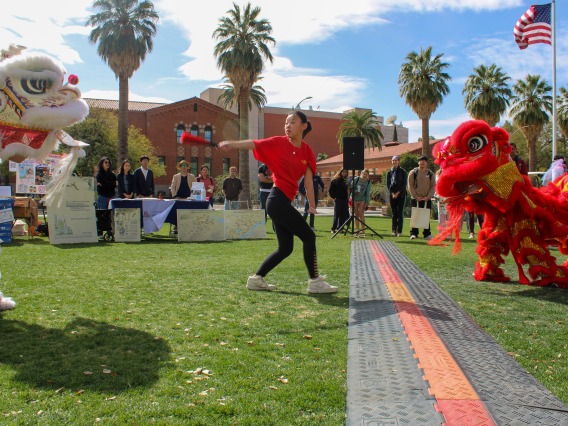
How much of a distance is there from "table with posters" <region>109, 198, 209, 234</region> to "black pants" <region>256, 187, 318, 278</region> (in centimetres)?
676

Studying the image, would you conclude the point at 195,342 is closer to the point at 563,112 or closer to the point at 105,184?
the point at 105,184

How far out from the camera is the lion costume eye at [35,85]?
4.02 metres

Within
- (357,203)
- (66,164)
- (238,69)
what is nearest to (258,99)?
(238,69)

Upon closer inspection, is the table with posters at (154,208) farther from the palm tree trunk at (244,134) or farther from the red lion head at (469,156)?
the palm tree trunk at (244,134)

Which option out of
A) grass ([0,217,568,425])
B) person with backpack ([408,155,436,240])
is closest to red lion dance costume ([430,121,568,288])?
grass ([0,217,568,425])

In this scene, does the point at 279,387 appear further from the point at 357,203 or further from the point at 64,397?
the point at 357,203

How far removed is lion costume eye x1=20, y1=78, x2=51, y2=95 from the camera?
13.2 feet

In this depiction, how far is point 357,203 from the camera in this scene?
13844 mm

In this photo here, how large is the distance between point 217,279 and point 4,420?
3871mm

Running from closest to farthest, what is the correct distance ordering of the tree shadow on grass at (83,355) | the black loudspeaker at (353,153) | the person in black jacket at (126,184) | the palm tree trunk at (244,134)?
1. the tree shadow on grass at (83,355)
2. the person in black jacket at (126,184)
3. the black loudspeaker at (353,153)
4. the palm tree trunk at (244,134)

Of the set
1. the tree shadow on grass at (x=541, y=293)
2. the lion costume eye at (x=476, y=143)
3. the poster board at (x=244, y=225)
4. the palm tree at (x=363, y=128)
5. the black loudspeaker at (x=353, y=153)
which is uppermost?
the palm tree at (x=363, y=128)

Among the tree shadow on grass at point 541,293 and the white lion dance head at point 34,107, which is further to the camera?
the tree shadow on grass at point 541,293

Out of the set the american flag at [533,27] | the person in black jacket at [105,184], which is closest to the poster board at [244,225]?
the person in black jacket at [105,184]

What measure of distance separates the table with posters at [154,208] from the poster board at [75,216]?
659 millimetres
